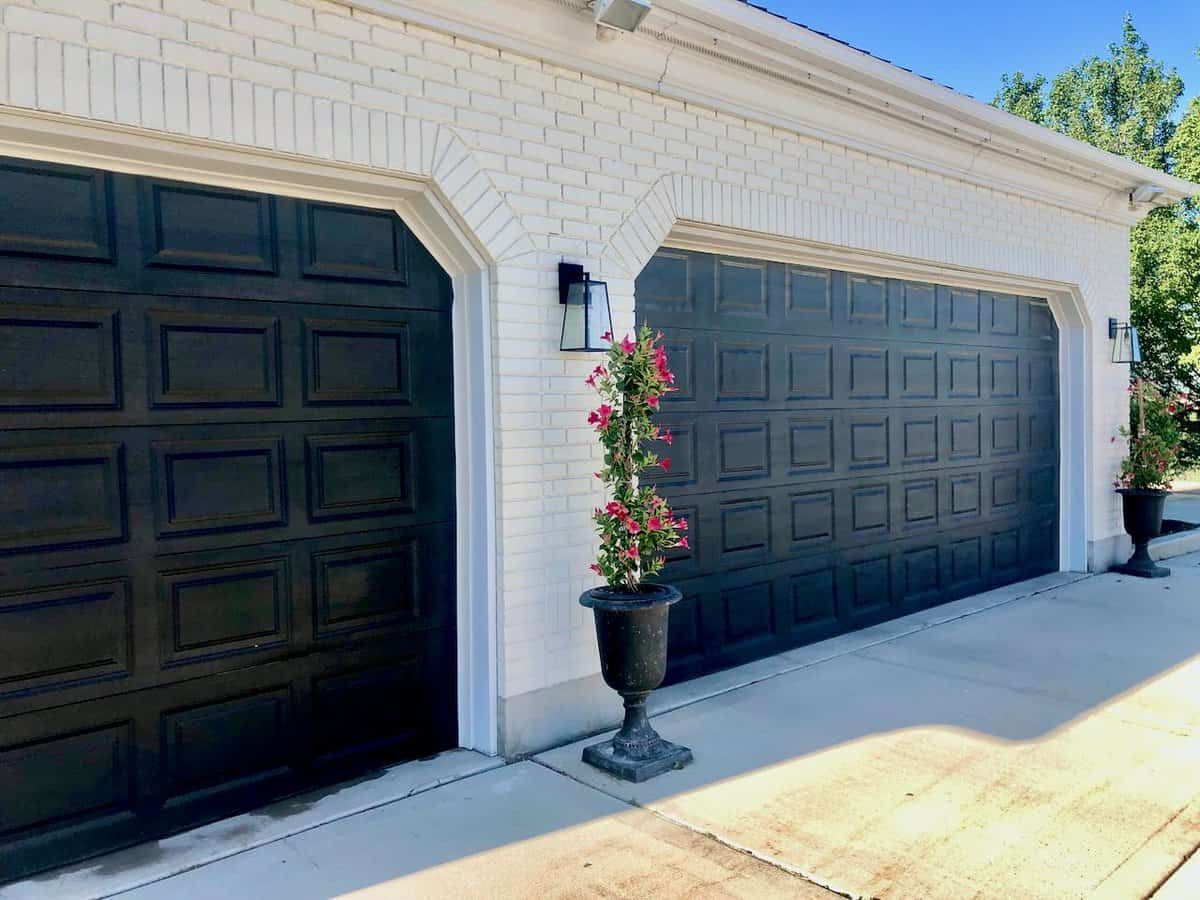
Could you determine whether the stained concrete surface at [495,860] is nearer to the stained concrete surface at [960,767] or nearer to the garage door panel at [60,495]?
the stained concrete surface at [960,767]

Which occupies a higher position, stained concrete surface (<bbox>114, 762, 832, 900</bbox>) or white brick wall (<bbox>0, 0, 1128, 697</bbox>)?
white brick wall (<bbox>0, 0, 1128, 697</bbox>)

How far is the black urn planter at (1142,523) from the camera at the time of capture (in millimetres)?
7663

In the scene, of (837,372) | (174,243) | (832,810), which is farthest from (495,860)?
(837,372)

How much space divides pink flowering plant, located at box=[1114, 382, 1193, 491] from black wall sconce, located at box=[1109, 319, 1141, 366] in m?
0.26

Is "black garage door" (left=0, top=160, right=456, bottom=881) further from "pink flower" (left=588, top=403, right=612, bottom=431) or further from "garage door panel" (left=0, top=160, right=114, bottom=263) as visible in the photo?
"pink flower" (left=588, top=403, right=612, bottom=431)

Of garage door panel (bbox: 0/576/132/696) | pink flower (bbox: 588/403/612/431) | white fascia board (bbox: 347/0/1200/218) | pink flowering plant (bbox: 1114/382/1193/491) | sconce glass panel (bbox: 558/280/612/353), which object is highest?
white fascia board (bbox: 347/0/1200/218)

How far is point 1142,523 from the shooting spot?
7.72 metres

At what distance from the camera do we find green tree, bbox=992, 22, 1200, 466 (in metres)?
13.5

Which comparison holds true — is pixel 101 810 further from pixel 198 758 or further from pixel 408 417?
pixel 408 417

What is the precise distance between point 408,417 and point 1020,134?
200 inches

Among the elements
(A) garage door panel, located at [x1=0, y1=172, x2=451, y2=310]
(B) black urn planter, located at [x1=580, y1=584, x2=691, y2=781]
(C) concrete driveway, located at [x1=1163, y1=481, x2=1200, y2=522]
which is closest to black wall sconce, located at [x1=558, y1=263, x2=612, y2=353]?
(A) garage door panel, located at [x1=0, y1=172, x2=451, y2=310]

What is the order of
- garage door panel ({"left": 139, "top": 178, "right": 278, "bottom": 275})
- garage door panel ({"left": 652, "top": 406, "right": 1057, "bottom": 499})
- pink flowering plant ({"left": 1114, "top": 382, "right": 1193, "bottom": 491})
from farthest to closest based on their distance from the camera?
pink flowering plant ({"left": 1114, "top": 382, "right": 1193, "bottom": 491}) < garage door panel ({"left": 652, "top": 406, "right": 1057, "bottom": 499}) < garage door panel ({"left": 139, "top": 178, "right": 278, "bottom": 275})

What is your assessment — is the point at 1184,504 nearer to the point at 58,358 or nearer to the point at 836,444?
the point at 836,444

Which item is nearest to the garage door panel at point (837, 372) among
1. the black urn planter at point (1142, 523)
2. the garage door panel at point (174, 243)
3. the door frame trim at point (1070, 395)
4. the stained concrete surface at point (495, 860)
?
the door frame trim at point (1070, 395)
